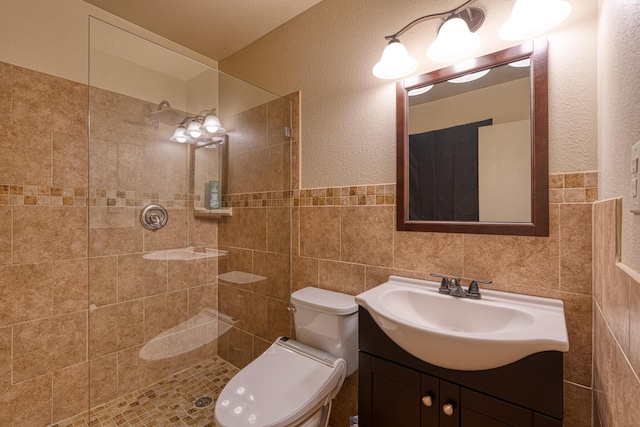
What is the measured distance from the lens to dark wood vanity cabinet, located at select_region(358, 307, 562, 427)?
0.79 metres

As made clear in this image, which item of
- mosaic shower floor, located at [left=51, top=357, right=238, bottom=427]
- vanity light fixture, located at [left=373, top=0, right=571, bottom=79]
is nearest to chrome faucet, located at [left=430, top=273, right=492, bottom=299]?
vanity light fixture, located at [left=373, top=0, right=571, bottom=79]

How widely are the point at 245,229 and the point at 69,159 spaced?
1.10 meters

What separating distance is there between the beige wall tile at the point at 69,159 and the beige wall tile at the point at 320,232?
1368 mm

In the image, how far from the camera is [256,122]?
6.26ft

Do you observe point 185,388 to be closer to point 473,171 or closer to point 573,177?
point 473,171

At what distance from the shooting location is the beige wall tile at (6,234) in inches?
58.9

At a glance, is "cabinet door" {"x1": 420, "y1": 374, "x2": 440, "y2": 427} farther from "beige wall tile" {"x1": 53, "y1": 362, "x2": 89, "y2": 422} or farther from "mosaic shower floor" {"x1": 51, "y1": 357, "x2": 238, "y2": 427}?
"beige wall tile" {"x1": 53, "y1": 362, "x2": 89, "y2": 422}

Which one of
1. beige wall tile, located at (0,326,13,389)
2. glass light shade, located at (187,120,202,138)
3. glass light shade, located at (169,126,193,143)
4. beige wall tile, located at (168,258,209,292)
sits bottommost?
beige wall tile, located at (0,326,13,389)

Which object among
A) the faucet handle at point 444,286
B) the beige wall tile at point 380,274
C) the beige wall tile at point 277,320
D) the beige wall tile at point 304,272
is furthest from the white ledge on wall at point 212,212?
the faucet handle at point 444,286

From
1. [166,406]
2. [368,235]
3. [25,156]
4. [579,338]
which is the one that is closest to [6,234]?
[25,156]

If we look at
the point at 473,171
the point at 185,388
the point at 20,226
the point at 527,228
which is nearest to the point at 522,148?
the point at 473,171

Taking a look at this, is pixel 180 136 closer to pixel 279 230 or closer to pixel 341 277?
pixel 279 230

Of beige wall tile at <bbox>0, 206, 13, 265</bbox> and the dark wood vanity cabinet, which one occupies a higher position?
beige wall tile at <bbox>0, 206, 13, 265</bbox>

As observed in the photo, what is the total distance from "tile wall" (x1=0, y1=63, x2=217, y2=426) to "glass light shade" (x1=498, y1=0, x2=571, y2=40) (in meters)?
1.71
